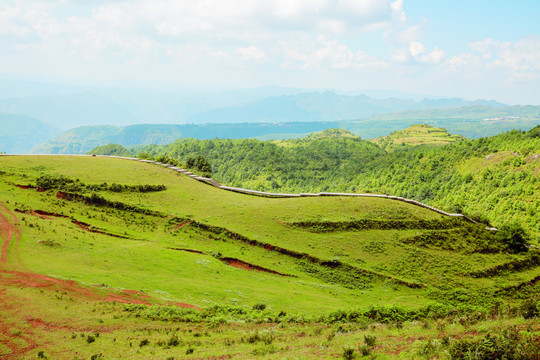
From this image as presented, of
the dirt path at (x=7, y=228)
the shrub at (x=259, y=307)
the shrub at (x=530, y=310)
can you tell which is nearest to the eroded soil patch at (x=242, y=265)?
the shrub at (x=259, y=307)

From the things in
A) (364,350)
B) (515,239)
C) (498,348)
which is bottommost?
(515,239)

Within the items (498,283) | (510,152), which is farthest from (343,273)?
(510,152)

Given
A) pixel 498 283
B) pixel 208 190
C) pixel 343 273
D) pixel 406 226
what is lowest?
pixel 498 283

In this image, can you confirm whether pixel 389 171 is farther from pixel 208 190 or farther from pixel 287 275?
pixel 287 275

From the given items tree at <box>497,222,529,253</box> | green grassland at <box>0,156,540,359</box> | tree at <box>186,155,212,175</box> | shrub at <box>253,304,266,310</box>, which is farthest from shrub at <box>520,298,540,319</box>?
tree at <box>186,155,212,175</box>

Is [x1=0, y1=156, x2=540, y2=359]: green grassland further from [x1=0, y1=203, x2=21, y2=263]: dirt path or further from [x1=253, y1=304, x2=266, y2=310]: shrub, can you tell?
[x1=0, y1=203, x2=21, y2=263]: dirt path

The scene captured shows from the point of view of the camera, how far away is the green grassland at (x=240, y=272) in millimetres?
19969

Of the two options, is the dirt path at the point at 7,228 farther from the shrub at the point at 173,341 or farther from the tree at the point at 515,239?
the tree at the point at 515,239

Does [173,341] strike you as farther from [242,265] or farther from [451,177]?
[451,177]

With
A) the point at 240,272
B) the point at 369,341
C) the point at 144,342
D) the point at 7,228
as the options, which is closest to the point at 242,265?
the point at 240,272

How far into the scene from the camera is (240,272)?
36.3 m

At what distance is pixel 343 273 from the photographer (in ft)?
129

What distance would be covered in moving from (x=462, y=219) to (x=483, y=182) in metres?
74.5

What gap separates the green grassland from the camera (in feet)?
65.5
